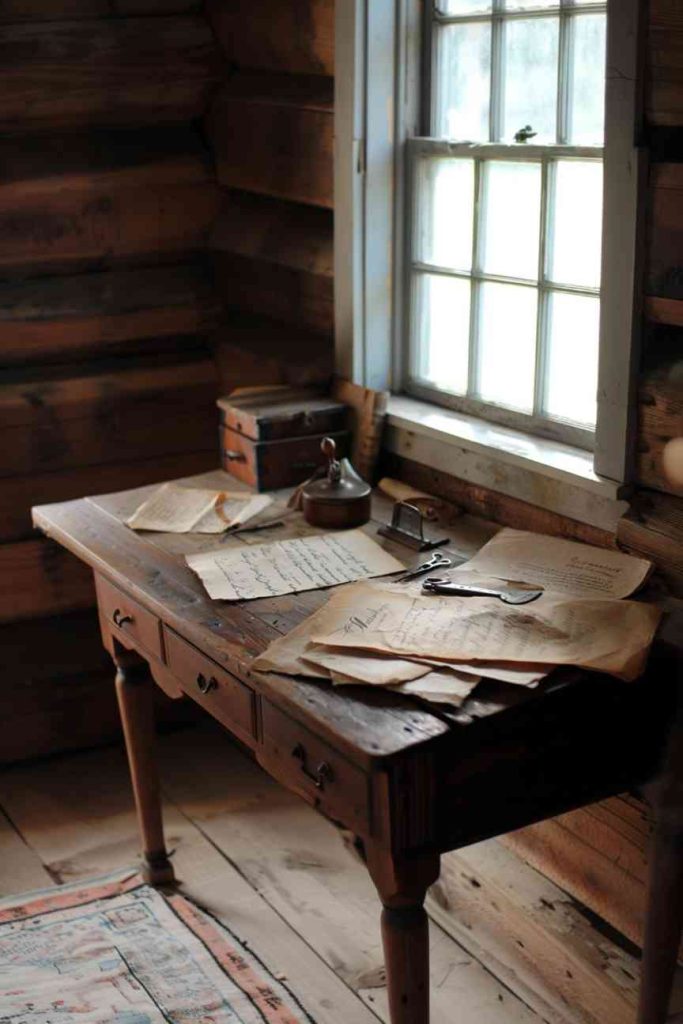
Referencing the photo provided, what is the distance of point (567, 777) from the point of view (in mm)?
2082

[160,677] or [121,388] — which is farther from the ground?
[121,388]

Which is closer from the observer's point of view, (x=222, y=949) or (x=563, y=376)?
(x=563, y=376)

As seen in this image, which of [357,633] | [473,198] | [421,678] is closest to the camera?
[421,678]

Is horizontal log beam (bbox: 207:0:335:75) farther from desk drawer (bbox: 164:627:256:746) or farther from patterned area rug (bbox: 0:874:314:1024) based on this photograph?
patterned area rug (bbox: 0:874:314:1024)

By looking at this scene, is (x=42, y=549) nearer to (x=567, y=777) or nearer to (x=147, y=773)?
(x=147, y=773)

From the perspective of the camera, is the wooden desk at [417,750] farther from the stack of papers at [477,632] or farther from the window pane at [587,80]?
the window pane at [587,80]

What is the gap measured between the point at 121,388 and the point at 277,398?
751 millimetres

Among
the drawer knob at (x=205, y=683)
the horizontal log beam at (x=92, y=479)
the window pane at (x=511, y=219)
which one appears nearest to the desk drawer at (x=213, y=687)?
the drawer knob at (x=205, y=683)

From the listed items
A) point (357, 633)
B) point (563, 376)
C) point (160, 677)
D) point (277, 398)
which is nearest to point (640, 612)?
point (357, 633)

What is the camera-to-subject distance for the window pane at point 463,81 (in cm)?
279

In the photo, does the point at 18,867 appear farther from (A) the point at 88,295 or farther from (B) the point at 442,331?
(B) the point at 442,331

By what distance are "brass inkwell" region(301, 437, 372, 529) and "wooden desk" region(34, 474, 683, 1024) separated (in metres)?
0.24

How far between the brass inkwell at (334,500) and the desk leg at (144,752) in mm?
565

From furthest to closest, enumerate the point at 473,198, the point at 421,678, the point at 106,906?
the point at 106,906
the point at 473,198
the point at 421,678
